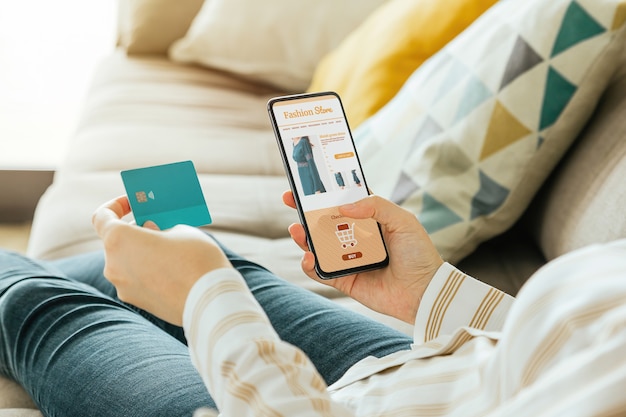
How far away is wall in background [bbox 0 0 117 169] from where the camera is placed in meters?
2.93

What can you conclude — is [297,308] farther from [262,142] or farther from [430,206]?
[262,142]

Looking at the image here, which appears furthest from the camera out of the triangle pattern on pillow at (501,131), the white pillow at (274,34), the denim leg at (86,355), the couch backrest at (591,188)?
the white pillow at (274,34)

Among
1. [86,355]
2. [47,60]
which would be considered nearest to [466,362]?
[86,355]

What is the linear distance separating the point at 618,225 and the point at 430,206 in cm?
27

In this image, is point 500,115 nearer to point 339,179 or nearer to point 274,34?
point 339,179

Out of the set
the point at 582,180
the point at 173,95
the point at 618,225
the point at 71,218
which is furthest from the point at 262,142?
the point at 618,225

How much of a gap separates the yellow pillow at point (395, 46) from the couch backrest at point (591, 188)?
376mm

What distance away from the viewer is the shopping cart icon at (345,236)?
870 mm

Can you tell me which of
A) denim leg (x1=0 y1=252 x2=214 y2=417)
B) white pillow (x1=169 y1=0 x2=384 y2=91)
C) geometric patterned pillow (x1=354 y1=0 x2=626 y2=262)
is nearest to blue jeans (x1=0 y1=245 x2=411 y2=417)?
denim leg (x1=0 y1=252 x2=214 y2=417)

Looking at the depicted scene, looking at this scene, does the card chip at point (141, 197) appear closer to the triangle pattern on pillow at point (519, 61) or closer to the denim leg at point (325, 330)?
the denim leg at point (325, 330)

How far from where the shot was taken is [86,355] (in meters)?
0.79

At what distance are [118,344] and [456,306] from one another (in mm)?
337

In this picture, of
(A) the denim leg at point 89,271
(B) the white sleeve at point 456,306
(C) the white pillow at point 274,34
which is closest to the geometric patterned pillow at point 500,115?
(B) the white sleeve at point 456,306

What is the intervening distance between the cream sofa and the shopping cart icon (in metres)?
0.20
